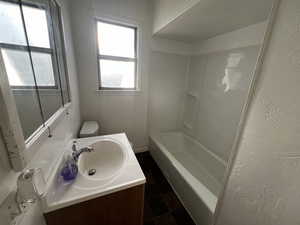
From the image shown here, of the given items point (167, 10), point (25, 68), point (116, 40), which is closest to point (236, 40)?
point (167, 10)

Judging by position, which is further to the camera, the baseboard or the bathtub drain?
the baseboard

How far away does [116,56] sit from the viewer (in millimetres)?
1882

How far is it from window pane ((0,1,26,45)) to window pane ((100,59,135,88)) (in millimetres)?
1315

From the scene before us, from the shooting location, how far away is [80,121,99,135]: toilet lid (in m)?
1.56

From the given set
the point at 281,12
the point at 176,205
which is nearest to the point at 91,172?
the point at 176,205

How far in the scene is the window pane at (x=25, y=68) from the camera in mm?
504

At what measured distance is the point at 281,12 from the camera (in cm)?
50

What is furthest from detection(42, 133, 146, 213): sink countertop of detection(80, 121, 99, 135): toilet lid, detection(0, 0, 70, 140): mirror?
detection(80, 121, 99, 135): toilet lid

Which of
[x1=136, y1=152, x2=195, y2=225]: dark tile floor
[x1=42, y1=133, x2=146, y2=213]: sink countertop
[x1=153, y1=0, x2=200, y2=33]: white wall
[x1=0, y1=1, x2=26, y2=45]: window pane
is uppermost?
[x1=153, y1=0, x2=200, y2=33]: white wall

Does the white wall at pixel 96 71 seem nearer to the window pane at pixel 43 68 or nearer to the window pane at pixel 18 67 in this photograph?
the window pane at pixel 43 68

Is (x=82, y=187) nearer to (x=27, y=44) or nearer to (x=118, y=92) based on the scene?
(x=27, y=44)

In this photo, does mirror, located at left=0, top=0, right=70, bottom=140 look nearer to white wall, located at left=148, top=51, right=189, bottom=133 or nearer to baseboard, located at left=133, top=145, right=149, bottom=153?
white wall, located at left=148, top=51, right=189, bottom=133

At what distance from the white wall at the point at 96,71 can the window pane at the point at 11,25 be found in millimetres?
1178

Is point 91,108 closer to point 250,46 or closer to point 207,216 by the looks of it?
point 207,216
